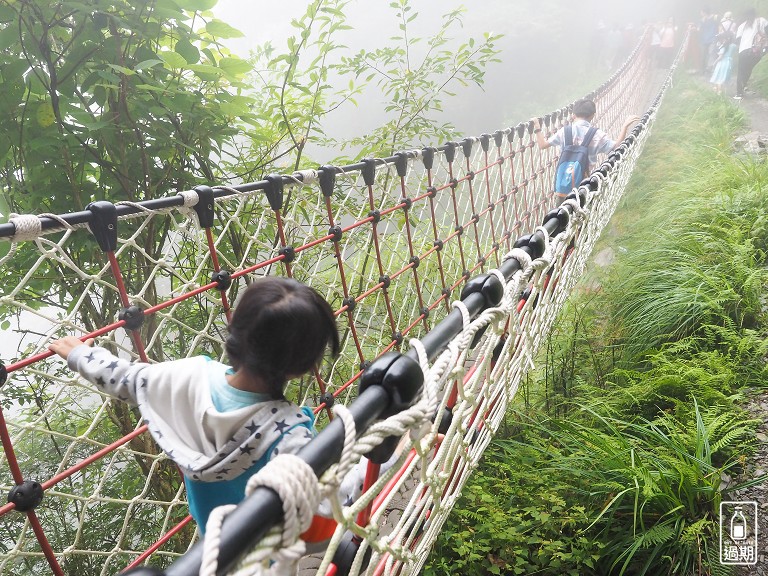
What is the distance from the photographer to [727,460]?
1102 millimetres

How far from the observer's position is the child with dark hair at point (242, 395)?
2.19 feet

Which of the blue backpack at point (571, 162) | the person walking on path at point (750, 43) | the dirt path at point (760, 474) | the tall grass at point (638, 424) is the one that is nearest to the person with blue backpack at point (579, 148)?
the blue backpack at point (571, 162)

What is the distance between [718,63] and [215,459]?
9159mm

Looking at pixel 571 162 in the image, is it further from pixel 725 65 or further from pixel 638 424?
pixel 725 65

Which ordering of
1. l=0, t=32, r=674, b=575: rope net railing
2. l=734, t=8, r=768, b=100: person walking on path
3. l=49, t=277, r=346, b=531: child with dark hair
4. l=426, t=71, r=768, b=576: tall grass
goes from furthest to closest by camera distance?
l=734, t=8, r=768, b=100: person walking on path
l=426, t=71, r=768, b=576: tall grass
l=49, t=277, r=346, b=531: child with dark hair
l=0, t=32, r=674, b=575: rope net railing

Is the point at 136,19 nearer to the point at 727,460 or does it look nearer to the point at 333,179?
the point at 333,179

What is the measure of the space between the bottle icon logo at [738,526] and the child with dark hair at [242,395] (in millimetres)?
777

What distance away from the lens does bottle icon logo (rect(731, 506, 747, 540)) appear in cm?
95

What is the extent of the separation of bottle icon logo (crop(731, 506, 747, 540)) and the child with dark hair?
0.78 metres

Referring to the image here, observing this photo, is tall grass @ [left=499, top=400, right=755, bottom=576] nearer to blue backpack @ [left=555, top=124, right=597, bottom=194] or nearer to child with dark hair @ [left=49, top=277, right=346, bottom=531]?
child with dark hair @ [left=49, top=277, right=346, bottom=531]

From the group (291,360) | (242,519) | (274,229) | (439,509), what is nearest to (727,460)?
(439,509)

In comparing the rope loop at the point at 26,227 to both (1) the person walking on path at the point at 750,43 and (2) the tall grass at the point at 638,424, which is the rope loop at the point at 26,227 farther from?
(1) the person walking on path at the point at 750,43

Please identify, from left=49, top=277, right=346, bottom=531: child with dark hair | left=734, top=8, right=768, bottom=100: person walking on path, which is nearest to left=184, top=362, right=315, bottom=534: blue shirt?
left=49, top=277, right=346, bottom=531: child with dark hair

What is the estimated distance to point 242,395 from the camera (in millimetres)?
713
